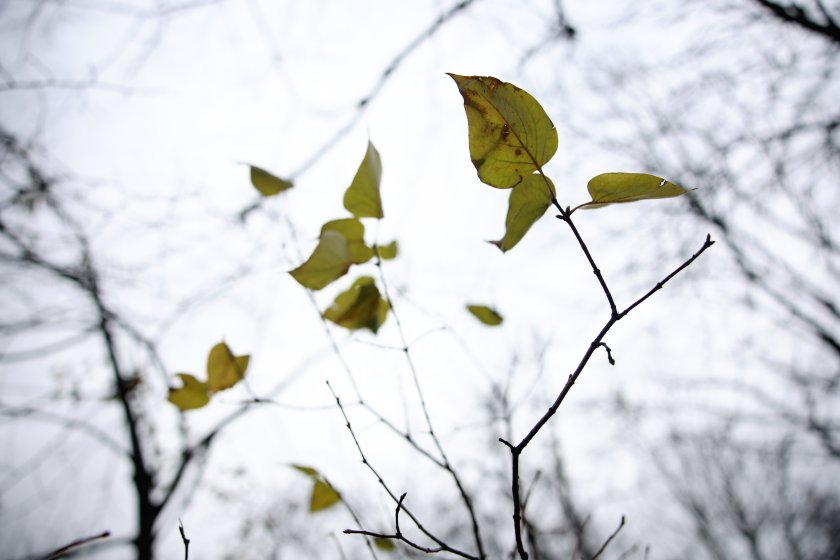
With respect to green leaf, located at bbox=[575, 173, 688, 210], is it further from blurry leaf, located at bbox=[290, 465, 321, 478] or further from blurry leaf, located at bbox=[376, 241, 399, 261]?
blurry leaf, located at bbox=[290, 465, 321, 478]

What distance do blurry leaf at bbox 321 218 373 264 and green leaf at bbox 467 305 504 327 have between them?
8.6 inches

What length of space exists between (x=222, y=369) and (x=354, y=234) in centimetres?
27

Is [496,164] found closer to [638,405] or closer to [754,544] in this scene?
[638,405]

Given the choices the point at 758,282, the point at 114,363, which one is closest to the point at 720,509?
the point at 758,282

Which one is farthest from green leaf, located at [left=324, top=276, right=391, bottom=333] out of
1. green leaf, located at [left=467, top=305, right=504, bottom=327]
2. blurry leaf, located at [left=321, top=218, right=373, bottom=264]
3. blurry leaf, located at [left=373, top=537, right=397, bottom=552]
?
blurry leaf, located at [left=373, top=537, right=397, bottom=552]

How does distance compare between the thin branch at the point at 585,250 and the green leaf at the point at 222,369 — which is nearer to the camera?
the thin branch at the point at 585,250

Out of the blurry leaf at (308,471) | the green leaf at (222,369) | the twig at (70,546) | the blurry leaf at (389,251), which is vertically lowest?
the twig at (70,546)

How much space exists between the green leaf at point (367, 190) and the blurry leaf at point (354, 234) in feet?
0.06

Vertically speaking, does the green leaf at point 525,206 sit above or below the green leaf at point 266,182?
below

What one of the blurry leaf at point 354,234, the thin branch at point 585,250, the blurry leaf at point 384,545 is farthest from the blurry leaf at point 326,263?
the blurry leaf at point 384,545

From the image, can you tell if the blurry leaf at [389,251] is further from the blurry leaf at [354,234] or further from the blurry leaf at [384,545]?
the blurry leaf at [384,545]

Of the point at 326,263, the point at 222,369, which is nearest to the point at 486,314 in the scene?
the point at 326,263

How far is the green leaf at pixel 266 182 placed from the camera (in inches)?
23.6

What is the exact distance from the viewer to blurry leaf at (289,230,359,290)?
505mm
